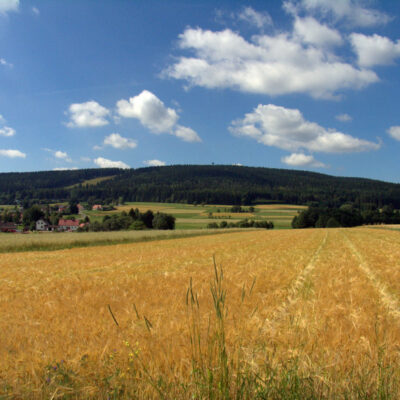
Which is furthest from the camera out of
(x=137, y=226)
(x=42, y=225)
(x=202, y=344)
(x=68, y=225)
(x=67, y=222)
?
(x=42, y=225)

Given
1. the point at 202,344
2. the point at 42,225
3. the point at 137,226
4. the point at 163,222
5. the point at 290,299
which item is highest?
the point at 202,344

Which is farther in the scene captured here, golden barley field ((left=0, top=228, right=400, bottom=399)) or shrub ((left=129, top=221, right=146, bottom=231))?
shrub ((left=129, top=221, right=146, bottom=231))

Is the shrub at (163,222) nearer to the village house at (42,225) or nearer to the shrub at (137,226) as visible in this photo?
the shrub at (137,226)

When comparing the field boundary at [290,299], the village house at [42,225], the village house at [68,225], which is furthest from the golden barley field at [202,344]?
the village house at [42,225]

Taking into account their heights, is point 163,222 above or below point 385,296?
below

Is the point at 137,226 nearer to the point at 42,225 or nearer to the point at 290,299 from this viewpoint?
the point at 42,225

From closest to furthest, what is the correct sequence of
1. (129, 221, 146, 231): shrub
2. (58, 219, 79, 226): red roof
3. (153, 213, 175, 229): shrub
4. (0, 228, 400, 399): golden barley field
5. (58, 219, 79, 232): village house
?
1. (0, 228, 400, 399): golden barley field
2. (129, 221, 146, 231): shrub
3. (153, 213, 175, 229): shrub
4. (58, 219, 79, 232): village house
5. (58, 219, 79, 226): red roof

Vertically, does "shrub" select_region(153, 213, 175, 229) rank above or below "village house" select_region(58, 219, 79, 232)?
above

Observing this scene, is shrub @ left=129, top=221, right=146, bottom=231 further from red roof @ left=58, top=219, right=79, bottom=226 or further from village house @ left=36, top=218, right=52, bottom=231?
village house @ left=36, top=218, right=52, bottom=231

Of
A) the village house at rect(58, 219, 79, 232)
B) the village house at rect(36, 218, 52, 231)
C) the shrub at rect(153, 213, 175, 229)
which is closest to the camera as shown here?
the shrub at rect(153, 213, 175, 229)

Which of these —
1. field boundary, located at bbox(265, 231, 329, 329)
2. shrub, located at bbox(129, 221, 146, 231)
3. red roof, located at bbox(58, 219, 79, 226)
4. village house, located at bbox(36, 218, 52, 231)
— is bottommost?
village house, located at bbox(36, 218, 52, 231)

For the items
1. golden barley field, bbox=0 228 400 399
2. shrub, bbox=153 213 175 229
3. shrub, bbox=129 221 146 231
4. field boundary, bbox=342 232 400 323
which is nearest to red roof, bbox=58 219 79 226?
shrub, bbox=153 213 175 229

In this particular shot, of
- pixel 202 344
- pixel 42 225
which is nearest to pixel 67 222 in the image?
pixel 42 225

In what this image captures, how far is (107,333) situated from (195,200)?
510 ft
